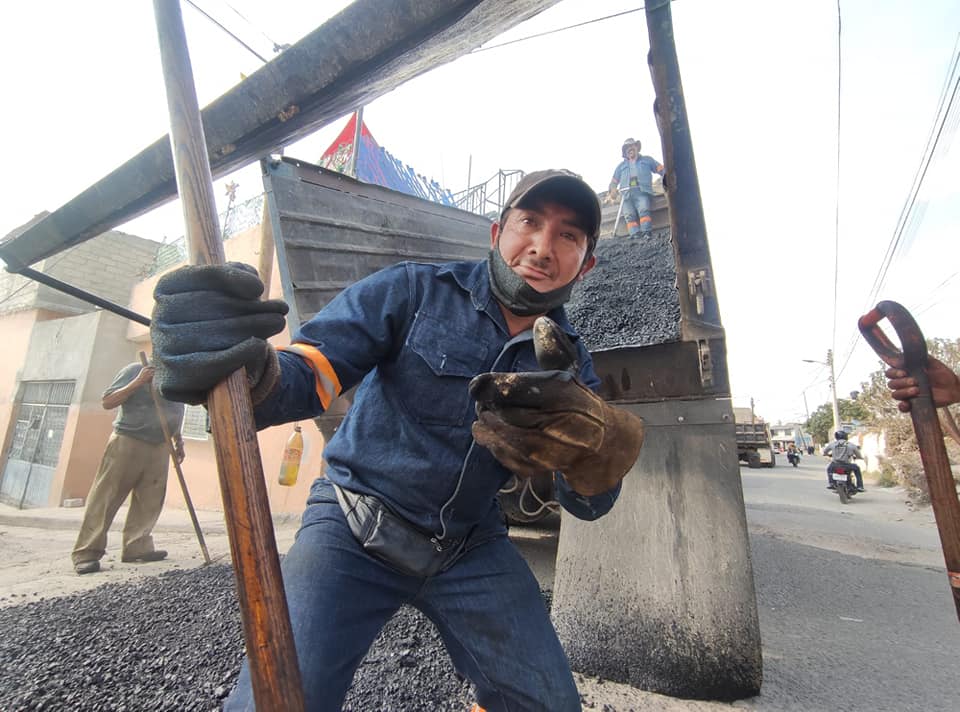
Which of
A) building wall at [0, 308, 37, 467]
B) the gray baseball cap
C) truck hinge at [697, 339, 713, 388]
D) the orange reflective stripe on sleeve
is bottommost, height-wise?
the orange reflective stripe on sleeve

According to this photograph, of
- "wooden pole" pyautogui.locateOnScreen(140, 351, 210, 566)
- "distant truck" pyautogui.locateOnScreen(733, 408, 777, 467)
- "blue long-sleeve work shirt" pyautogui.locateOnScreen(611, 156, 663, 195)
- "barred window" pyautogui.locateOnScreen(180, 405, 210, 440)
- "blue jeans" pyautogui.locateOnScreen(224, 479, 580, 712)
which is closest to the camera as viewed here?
"blue jeans" pyautogui.locateOnScreen(224, 479, 580, 712)

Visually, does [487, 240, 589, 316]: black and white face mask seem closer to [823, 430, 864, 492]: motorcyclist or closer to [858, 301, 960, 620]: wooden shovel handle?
[858, 301, 960, 620]: wooden shovel handle

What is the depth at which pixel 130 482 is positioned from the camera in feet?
14.1

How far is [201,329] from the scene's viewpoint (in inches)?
31.9

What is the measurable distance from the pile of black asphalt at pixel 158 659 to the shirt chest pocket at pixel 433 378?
4.26ft

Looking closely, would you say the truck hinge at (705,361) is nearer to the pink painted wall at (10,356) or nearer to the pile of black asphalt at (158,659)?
the pile of black asphalt at (158,659)

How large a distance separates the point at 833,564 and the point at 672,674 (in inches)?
129

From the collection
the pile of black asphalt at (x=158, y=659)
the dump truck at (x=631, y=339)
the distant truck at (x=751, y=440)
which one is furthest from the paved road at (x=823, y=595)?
the distant truck at (x=751, y=440)

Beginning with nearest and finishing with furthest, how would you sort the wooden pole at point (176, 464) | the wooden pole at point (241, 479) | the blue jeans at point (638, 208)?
the wooden pole at point (241, 479) < the wooden pole at point (176, 464) < the blue jeans at point (638, 208)

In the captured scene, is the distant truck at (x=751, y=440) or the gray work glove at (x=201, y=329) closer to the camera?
the gray work glove at (x=201, y=329)

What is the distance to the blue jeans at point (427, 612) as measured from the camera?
3.32 ft

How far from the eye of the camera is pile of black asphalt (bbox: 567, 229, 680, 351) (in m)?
2.45

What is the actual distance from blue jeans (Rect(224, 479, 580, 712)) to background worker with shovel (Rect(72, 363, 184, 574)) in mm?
3852

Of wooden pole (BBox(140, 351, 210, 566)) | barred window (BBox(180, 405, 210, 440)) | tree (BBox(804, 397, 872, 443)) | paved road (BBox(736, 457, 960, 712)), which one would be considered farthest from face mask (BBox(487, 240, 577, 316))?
tree (BBox(804, 397, 872, 443))
